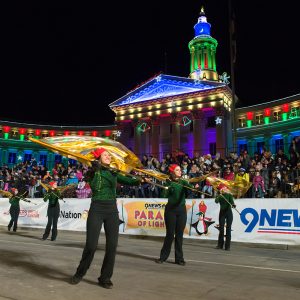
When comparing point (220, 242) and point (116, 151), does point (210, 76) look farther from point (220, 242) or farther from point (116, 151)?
point (116, 151)

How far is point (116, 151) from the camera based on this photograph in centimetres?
740

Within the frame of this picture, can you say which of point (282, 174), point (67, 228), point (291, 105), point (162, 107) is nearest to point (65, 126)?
point (162, 107)

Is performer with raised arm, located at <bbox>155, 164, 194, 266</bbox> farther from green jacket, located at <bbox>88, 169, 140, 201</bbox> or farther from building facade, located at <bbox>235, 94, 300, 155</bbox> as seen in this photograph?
building facade, located at <bbox>235, 94, 300, 155</bbox>

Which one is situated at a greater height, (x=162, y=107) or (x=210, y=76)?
(x=210, y=76)

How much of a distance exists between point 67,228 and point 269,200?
31.6ft

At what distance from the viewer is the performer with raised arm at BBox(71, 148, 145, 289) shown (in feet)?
18.4

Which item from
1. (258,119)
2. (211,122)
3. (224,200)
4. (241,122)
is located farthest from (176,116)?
(224,200)

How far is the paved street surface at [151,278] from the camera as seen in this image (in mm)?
5152

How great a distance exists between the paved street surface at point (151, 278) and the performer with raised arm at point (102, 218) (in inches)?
9.6

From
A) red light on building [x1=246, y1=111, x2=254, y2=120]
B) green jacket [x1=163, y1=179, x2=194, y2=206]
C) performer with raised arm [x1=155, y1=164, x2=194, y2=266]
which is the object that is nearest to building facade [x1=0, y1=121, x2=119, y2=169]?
red light on building [x1=246, y1=111, x2=254, y2=120]

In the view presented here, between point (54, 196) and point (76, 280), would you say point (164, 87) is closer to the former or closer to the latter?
point (54, 196)

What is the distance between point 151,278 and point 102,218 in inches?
57.2

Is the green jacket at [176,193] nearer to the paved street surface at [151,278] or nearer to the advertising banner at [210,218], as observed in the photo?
the paved street surface at [151,278]

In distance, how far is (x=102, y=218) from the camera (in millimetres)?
5781
